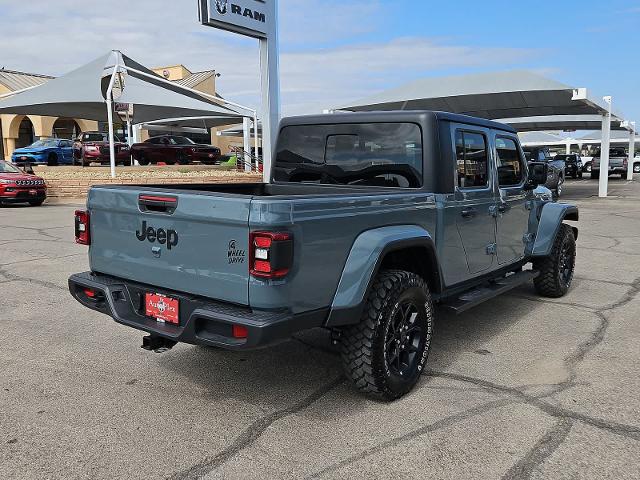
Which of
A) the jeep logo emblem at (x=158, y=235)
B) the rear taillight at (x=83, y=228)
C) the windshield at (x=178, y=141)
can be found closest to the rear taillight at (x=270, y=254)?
the jeep logo emblem at (x=158, y=235)

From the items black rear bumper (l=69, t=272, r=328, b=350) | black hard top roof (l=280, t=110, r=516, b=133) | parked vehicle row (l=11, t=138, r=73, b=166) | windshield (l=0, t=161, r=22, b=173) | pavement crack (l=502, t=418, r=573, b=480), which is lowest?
pavement crack (l=502, t=418, r=573, b=480)

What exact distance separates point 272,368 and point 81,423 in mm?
1393

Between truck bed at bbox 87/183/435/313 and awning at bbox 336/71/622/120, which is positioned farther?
awning at bbox 336/71/622/120

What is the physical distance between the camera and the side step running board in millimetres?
4324

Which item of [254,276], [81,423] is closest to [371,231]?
[254,276]

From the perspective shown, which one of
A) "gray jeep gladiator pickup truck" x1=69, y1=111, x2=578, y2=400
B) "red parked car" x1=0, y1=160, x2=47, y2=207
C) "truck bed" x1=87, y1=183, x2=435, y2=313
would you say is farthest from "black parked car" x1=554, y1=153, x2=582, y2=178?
"truck bed" x1=87, y1=183, x2=435, y2=313

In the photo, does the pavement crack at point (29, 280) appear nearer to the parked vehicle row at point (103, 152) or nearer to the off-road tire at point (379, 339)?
the off-road tire at point (379, 339)

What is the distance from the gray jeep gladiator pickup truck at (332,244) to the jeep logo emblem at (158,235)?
0.4 inches

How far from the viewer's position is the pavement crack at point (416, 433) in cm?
289

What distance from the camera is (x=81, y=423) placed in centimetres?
335

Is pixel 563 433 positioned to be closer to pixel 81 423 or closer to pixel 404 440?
pixel 404 440

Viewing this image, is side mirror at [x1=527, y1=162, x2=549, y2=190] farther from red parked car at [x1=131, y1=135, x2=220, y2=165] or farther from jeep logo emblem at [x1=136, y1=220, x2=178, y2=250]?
red parked car at [x1=131, y1=135, x2=220, y2=165]

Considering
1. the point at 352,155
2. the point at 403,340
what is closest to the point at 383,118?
the point at 352,155

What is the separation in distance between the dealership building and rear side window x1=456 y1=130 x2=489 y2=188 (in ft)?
113
